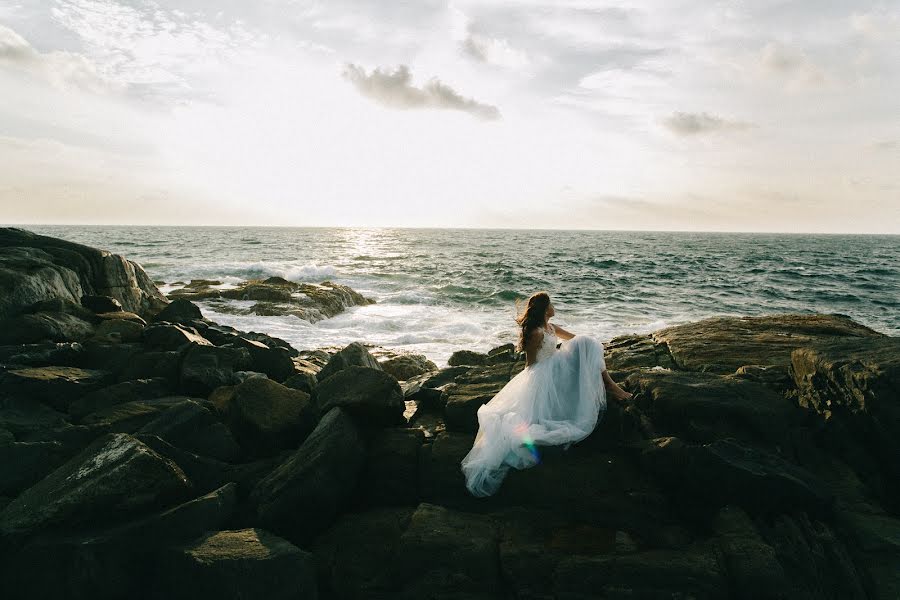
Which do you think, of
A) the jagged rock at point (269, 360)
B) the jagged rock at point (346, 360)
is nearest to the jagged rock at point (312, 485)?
the jagged rock at point (346, 360)

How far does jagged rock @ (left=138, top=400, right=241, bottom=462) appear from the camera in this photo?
5852 mm

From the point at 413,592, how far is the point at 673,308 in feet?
82.1

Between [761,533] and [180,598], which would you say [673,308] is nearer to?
[761,533]

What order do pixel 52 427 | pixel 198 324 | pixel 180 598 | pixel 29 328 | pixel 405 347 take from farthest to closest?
1. pixel 405 347
2. pixel 198 324
3. pixel 29 328
4. pixel 52 427
5. pixel 180 598

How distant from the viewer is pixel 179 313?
38.8ft

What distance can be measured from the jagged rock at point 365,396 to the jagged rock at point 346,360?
1.25m

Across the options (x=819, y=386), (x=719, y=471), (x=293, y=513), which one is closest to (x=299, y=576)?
(x=293, y=513)

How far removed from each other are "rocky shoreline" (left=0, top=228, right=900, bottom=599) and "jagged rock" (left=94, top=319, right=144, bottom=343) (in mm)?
1434

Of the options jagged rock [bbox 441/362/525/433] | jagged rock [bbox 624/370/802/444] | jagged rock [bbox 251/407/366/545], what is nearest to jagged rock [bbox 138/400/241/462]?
jagged rock [bbox 251/407/366/545]

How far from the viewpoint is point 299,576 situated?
4137 mm

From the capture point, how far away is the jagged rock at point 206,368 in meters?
7.40

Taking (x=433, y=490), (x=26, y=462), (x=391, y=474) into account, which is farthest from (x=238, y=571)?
(x=26, y=462)

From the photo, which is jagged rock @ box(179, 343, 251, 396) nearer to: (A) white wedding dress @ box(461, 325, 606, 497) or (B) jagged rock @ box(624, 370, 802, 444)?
(A) white wedding dress @ box(461, 325, 606, 497)

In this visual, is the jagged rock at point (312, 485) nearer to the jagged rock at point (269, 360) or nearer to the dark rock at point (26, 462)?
the dark rock at point (26, 462)
